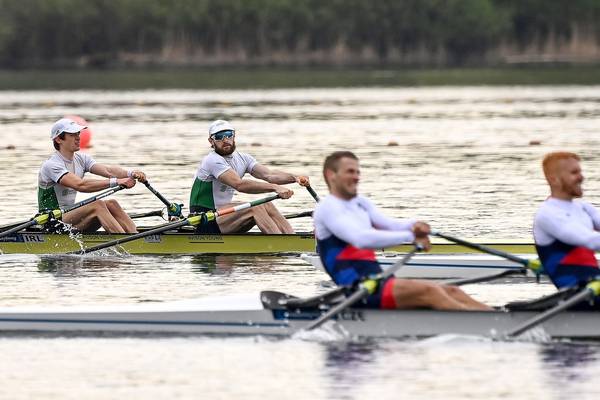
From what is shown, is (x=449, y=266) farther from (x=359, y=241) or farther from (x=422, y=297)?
(x=359, y=241)

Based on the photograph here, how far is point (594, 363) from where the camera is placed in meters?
13.1

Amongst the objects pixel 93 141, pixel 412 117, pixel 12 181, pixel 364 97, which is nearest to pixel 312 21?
pixel 364 97

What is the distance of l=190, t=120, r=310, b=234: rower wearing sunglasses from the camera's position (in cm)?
1995

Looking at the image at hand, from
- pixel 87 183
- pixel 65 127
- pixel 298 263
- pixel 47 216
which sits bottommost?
pixel 298 263

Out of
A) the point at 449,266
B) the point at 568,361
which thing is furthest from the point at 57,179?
the point at 568,361

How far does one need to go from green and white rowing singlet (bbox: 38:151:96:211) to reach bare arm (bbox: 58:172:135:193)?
6 cm

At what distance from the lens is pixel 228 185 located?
20.1 metres

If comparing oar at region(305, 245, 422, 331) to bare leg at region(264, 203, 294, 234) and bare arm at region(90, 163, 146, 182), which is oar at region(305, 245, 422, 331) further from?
bare arm at region(90, 163, 146, 182)

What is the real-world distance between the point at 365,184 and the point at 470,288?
Result: 13419mm

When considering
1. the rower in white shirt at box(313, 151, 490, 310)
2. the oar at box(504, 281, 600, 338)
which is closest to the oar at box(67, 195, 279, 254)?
the rower in white shirt at box(313, 151, 490, 310)

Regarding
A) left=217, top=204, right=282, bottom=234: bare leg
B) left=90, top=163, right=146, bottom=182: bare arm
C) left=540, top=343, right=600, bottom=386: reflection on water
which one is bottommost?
→ left=540, top=343, right=600, bottom=386: reflection on water

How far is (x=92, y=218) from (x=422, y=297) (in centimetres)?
738

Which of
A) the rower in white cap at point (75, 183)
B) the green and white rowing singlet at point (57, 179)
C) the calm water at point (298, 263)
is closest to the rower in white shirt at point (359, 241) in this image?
the calm water at point (298, 263)

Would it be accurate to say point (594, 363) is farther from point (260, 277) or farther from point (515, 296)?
point (260, 277)
